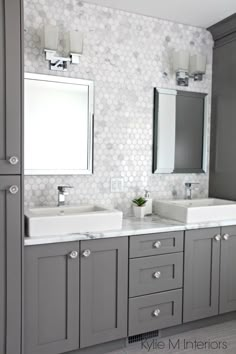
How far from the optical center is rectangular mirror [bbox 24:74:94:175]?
7.89 feet

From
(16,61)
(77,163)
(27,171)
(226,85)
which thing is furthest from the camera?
(226,85)

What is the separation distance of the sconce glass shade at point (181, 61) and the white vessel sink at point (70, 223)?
1422mm

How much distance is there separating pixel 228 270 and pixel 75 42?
2.05 metres

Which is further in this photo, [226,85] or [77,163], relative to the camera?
[226,85]

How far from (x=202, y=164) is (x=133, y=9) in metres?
1.45

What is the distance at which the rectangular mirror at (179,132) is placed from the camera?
287 cm

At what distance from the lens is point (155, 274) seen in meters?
2.29

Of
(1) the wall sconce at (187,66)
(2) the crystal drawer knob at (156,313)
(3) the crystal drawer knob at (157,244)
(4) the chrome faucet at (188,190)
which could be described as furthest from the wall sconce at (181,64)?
(2) the crystal drawer knob at (156,313)

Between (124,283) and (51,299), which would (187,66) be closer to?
(124,283)

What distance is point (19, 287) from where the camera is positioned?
6.13ft

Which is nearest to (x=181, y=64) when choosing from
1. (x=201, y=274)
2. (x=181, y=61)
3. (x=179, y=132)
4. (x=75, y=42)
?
(x=181, y=61)

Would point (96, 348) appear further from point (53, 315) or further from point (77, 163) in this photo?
point (77, 163)

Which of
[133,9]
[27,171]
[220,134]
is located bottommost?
[27,171]

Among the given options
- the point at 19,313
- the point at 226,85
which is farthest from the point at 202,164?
the point at 19,313
